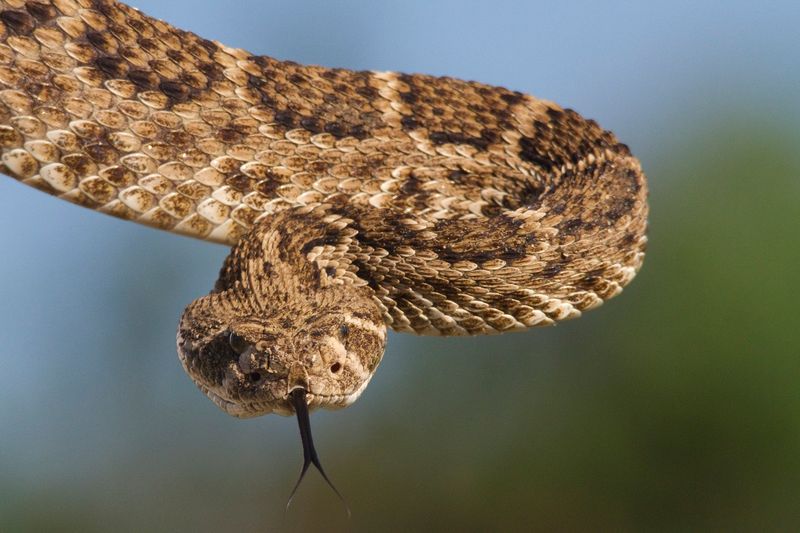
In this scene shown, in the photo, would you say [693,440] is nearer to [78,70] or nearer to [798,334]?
[798,334]

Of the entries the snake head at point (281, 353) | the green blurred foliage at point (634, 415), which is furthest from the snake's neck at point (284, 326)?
the green blurred foliage at point (634, 415)

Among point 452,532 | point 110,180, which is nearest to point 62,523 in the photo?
point 452,532

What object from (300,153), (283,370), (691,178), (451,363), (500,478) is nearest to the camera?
(283,370)

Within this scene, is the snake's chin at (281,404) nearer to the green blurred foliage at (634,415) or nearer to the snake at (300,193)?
the snake at (300,193)

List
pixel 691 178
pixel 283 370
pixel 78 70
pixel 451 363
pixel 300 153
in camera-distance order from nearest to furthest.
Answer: pixel 283 370
pixel 78 70
pixel 300 153
pixel 451 363
pixel 691 178

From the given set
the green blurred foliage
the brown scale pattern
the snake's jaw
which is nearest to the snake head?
the snake's jaw

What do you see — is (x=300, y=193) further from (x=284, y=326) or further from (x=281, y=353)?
(x=281, y=353)
